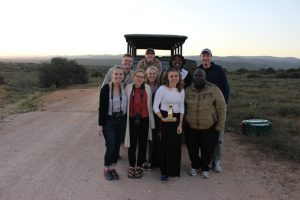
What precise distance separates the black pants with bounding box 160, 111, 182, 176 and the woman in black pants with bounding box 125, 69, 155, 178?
23cm

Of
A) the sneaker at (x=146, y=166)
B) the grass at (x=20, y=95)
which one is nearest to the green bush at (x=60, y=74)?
the grass at (x=20, y=95)

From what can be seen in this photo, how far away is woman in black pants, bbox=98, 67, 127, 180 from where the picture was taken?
557cm

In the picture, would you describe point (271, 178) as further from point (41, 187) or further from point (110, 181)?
point (41, 187)

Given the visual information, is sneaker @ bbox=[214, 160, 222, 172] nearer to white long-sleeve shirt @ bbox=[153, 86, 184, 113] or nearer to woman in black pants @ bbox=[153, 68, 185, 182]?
woman in black pants @ bbox=[153, 68, 185, 182]

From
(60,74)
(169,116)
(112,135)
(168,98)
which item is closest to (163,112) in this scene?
(169,116)

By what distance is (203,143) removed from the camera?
5.97 meters

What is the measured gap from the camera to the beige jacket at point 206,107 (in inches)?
226

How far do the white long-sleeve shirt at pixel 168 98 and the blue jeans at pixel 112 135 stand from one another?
60 centimetres

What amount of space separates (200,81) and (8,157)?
3877mm

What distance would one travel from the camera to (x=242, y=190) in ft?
17.5

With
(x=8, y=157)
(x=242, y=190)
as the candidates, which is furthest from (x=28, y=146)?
(x=242, y=190)

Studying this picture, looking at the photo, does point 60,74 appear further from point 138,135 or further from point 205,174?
point 205,174

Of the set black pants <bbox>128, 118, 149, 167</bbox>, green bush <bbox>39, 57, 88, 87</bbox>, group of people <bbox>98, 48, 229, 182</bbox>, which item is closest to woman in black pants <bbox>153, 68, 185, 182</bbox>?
group of people <bbox>98, 48, 229, 182</bbox>

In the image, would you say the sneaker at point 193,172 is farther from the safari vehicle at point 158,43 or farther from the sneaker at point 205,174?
the safari vehicle at point 158,43
